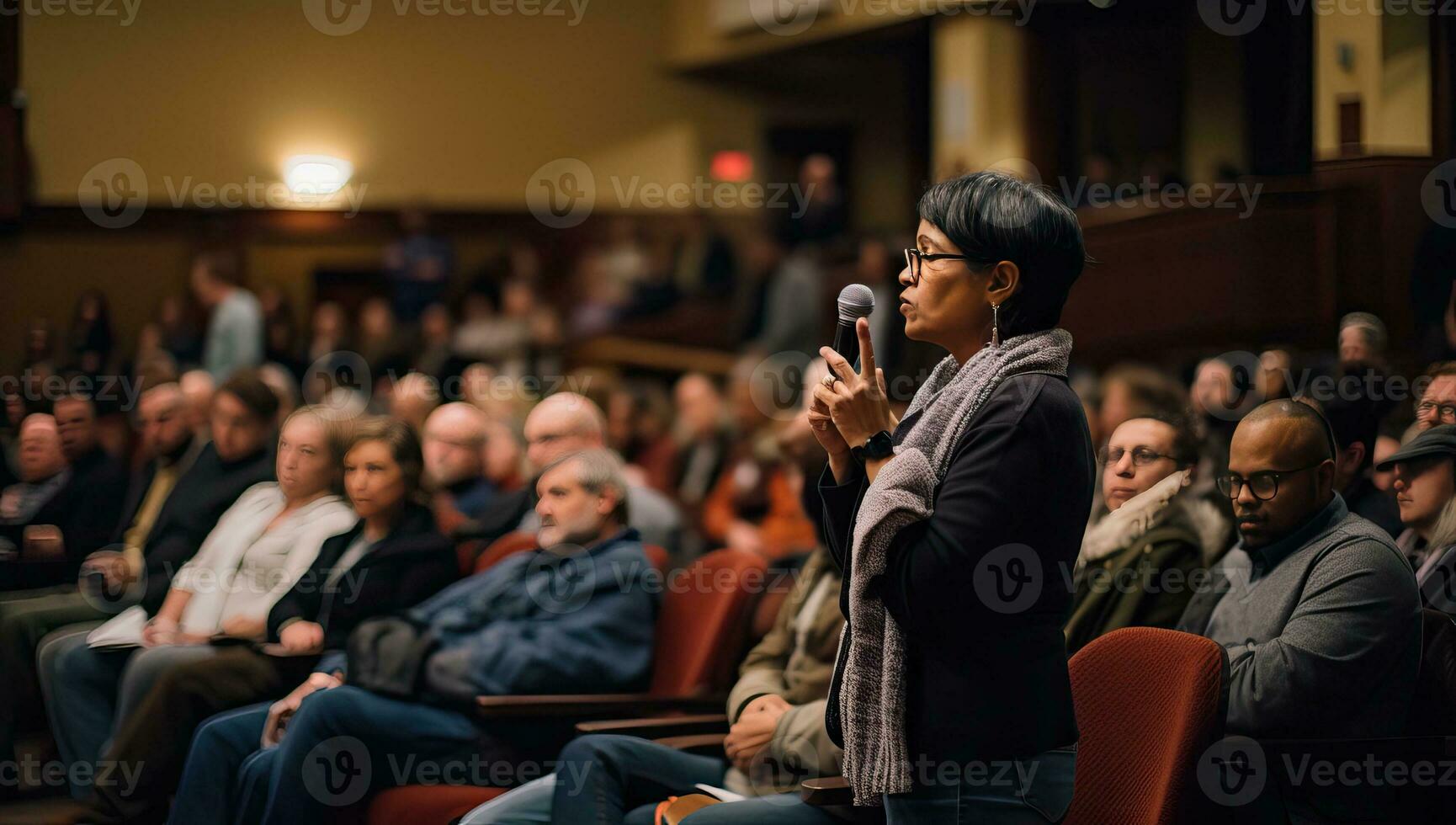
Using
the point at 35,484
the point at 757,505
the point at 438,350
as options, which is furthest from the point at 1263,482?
the point at 438,350

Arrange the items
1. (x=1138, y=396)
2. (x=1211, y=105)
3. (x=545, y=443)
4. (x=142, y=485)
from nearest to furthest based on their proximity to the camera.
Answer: (x=1138, y=396) < (x=545, y=443) < (x=142, y=485) < (x=1211, y=105)

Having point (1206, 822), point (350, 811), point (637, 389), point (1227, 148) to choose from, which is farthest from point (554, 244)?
point (1206, 822)

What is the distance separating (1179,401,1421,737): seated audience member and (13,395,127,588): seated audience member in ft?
9.00

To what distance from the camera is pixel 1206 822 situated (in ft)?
6.65

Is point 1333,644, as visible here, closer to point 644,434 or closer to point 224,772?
point 224,772

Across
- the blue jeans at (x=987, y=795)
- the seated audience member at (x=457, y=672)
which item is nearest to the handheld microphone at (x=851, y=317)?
the blue jeans at (x=987, y=795)

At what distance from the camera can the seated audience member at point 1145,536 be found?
2.49 meters

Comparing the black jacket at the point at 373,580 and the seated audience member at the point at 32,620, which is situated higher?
the black jacket at the point at 373,580

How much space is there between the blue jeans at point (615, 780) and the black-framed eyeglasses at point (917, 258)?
1.22 m

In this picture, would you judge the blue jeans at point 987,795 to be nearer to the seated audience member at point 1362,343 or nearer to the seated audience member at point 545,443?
the seated audience member at point 1362,343

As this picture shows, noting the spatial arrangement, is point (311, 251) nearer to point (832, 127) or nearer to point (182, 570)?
point (832, 127)

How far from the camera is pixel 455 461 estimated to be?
380 centimetres

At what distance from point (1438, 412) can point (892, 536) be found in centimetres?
140

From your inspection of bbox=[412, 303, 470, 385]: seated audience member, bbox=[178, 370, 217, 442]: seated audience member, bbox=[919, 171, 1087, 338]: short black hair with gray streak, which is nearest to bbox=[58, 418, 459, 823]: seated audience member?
bbox=[178, 370, 217, 442]: seated audience member
